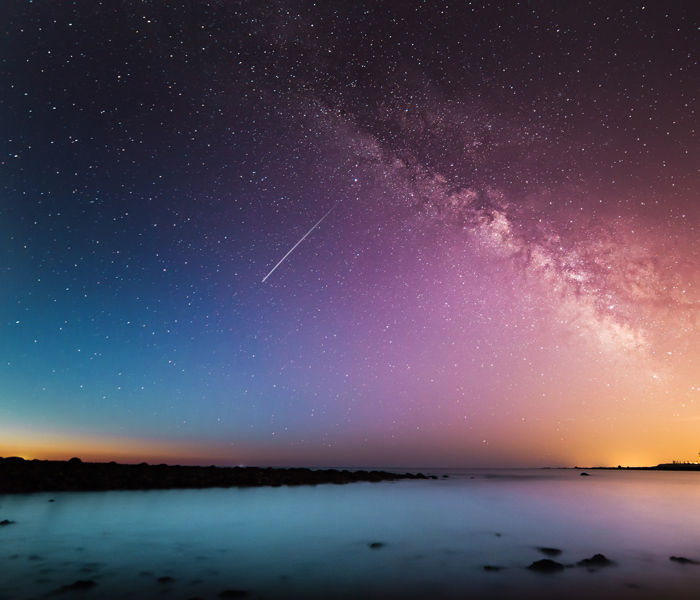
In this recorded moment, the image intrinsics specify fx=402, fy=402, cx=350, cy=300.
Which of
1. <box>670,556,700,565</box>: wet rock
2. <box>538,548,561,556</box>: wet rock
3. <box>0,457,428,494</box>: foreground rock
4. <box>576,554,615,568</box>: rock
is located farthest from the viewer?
<box>0,457,428,494</box>: foreground rock

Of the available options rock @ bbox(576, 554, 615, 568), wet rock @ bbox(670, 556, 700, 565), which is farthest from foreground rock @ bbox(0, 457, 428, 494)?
wet rock @ bbox(670, 556, 700, 565)

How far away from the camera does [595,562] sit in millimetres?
10305

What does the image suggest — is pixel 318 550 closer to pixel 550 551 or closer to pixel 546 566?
pixel 546 566

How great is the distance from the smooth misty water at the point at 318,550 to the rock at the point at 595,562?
27cm

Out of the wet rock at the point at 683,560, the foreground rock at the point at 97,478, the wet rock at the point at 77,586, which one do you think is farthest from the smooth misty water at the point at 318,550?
the foreground rock at the point at 97,478

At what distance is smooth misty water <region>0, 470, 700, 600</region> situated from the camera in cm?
783

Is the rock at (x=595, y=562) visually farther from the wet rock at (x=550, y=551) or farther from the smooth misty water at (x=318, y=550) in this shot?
A: the wet rock at (x=550, y=551)

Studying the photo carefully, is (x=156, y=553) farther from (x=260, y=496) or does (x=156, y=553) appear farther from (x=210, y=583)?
(x=260, y=496)

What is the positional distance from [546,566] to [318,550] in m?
Result: 6.03

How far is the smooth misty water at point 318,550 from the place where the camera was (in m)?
7.83

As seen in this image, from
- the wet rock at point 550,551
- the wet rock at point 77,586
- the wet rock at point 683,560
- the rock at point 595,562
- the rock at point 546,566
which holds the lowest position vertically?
the wet rock at point 683,560

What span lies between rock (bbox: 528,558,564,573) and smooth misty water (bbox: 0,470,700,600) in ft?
0.88

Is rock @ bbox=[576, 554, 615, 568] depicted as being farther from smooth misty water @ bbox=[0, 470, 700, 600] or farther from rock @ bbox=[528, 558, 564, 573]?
rock @ bbox=[528, 558, 564, 573]

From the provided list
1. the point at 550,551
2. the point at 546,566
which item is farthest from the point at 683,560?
the point at 546,566
